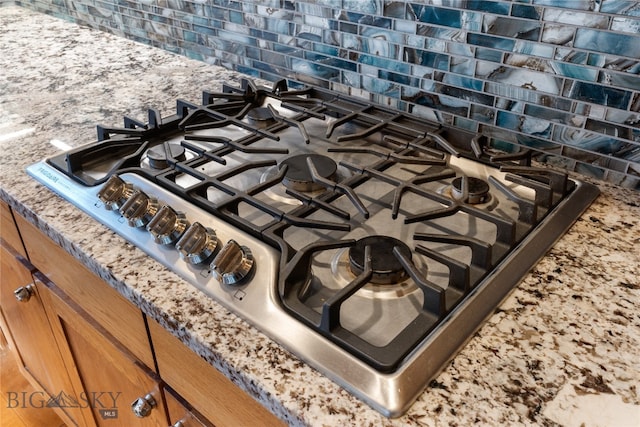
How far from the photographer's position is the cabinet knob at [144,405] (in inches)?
35.3

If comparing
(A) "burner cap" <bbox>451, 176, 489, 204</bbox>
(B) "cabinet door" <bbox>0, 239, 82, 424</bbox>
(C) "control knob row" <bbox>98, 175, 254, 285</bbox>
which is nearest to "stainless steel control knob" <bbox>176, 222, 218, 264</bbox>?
(C) "control knob row" <bbox>98, 175, 254, 285</bbox>

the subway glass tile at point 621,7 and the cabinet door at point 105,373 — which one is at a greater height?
the subway glass tile at point 621,7

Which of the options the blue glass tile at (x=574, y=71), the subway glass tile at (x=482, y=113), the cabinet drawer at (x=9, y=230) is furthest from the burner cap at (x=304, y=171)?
the cabinet drawer at (x=9, y=230)

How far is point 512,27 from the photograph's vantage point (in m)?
0.91

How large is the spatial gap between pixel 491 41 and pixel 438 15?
111 millimetres

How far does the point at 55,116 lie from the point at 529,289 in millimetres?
1038

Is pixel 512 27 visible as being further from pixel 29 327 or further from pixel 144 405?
pixel 29 327

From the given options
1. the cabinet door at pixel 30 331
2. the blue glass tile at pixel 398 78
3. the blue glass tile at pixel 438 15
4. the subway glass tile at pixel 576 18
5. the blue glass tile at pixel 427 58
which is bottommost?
the cabinet door at pixel 30 331

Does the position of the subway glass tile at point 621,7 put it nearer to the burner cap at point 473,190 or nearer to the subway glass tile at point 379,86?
the burner cap at point 473,190

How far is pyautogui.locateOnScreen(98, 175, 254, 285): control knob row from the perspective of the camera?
0.70m

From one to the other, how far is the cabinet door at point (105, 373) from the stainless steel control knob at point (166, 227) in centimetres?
25

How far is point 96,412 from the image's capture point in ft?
4.05

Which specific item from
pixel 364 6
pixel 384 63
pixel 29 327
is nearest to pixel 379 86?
pixel 384 63

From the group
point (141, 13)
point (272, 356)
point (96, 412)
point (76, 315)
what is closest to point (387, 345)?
point (272, 356)
